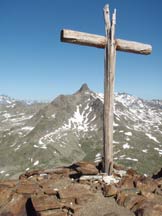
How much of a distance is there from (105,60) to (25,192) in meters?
7.92

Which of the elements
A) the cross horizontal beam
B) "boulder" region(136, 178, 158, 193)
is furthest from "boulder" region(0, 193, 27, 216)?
the cross horizontal beam

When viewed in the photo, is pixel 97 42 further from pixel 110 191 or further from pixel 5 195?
pixel 5 195

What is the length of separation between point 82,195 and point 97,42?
785 cm

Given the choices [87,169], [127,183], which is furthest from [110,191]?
[87,169]

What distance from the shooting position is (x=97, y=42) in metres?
14.7

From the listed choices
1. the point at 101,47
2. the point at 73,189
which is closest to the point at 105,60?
the point at 101,47

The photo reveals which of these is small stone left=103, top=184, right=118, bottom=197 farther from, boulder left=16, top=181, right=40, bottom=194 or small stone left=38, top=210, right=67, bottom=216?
boulder left=16, top=181, right=40, bottom=194

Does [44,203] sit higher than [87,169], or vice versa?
[87,169]

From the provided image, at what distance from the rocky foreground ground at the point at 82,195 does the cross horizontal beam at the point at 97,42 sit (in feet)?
22.4

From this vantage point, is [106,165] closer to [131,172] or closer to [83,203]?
[131,172]

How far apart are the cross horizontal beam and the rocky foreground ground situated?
22.4 feet

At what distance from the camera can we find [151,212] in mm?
11070

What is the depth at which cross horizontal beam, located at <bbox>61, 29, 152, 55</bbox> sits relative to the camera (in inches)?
556

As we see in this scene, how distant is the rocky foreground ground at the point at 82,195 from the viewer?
11547 mm
